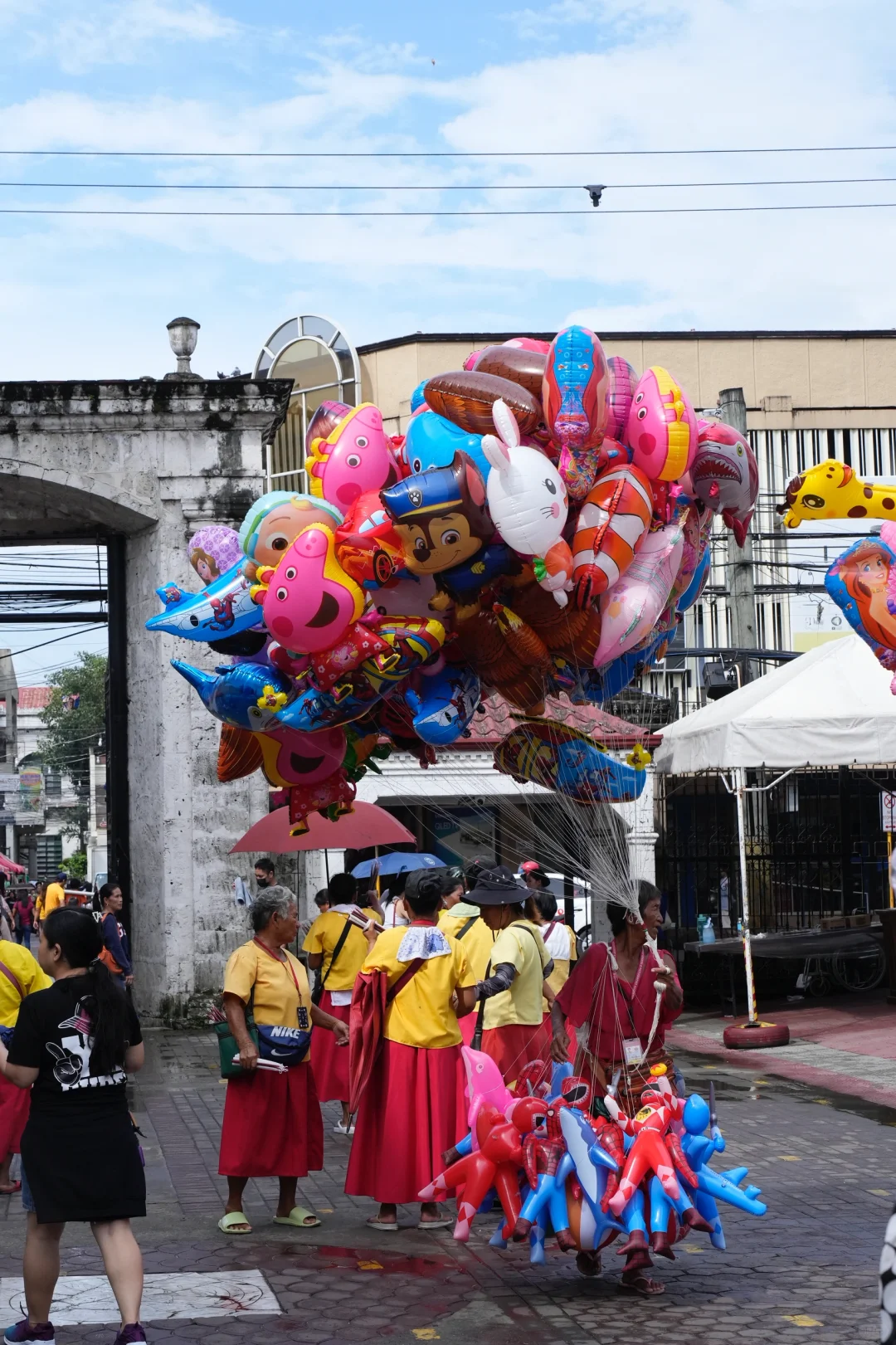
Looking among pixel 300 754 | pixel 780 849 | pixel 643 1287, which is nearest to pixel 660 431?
pixel 300 754

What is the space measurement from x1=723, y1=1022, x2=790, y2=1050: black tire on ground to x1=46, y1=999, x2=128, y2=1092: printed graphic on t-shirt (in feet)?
31.0

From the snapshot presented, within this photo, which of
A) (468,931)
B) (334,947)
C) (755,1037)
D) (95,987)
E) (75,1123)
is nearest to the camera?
(75,1123)

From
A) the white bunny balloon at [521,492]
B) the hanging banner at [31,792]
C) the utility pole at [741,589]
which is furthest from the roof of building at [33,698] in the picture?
the white bunny balloon at [521,492]

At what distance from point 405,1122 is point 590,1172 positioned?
1.45 m

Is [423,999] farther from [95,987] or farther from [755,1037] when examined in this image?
[755,1037]

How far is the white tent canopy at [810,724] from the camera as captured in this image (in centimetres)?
1448

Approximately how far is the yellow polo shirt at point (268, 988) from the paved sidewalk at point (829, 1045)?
5.29 meters

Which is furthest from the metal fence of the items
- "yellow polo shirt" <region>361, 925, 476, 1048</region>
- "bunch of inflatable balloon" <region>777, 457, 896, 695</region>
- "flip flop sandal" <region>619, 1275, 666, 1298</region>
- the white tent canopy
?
"flip flop sandal" <region>619, 1275, 666, 1298</region>

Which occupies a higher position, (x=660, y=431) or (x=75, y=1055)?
(x=660, y=431)

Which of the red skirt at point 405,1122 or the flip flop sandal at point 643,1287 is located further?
the red skirt at point 405,1122

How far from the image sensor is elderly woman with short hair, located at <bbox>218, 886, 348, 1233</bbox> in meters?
7.45

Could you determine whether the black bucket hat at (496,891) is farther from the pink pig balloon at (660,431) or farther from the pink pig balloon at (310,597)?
the pink pig balloon at (660,431)

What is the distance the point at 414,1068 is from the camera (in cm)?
765

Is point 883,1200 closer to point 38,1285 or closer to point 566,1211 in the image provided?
point 566,1211
